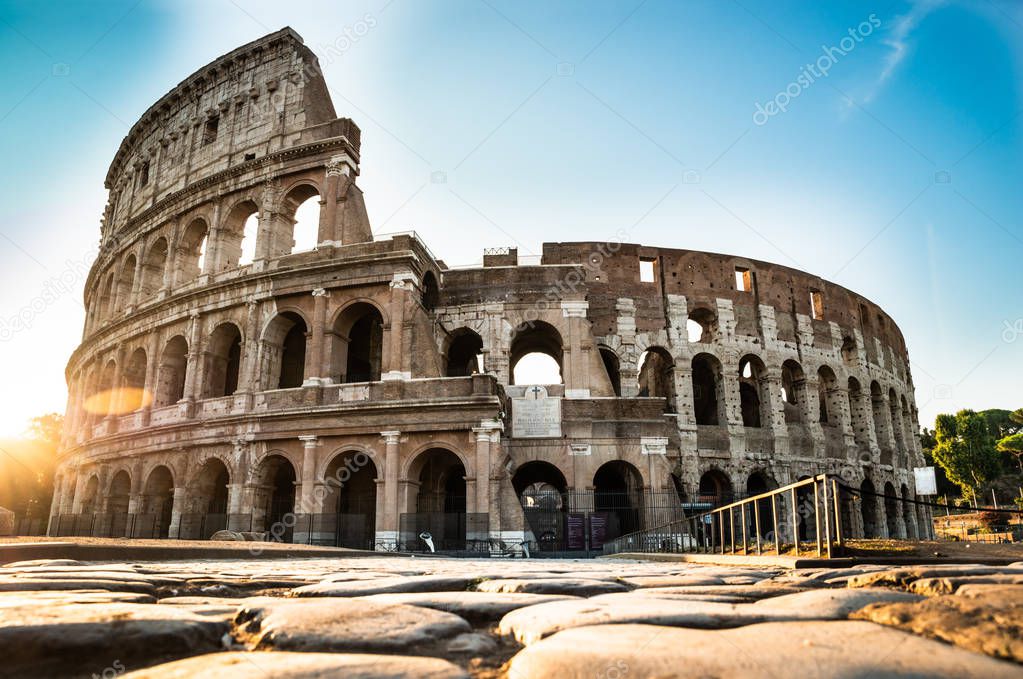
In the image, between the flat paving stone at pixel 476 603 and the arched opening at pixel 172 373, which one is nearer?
the flat paving stone at pixel 476 603

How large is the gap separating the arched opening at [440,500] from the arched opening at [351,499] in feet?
4.51

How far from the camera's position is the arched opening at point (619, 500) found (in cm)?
1862

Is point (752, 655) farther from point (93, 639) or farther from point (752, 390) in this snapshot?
point (752, 390)

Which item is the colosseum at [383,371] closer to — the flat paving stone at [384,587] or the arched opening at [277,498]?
the arched opening at [277,498]

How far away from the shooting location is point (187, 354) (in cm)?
2097

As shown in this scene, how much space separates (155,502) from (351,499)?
21.4 feet

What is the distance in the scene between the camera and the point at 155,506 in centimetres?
2064

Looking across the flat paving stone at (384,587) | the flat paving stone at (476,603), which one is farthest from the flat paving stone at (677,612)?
the flat paving stone at (384,587)

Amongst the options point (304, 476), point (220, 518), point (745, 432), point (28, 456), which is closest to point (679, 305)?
point (745, 432)

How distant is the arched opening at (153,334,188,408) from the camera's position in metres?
21.4

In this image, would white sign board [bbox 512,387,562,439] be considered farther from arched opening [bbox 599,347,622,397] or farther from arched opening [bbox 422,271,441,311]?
arched opening [bbox 422,271,441,311]

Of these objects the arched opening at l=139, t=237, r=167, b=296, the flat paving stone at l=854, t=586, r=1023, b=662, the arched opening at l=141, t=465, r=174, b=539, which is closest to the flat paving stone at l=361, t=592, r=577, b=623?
the flat paving stone at l=854, t=586, r=1023, b=662

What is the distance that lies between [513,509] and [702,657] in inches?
611

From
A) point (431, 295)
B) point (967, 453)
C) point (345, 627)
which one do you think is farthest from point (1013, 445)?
point (345, 627)
